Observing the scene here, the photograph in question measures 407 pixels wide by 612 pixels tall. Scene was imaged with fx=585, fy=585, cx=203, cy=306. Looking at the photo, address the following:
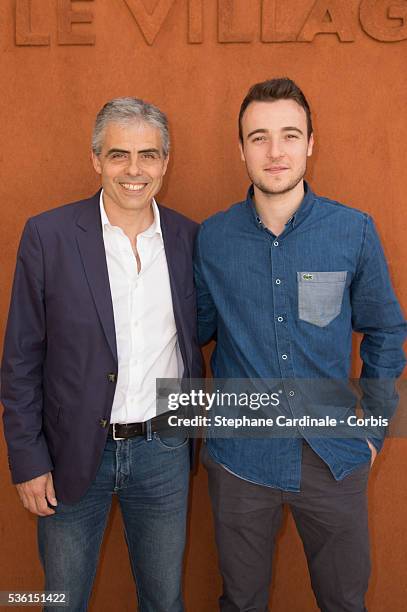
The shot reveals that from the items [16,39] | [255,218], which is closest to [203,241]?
[255,218]

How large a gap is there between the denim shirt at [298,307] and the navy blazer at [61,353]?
447 millimetres

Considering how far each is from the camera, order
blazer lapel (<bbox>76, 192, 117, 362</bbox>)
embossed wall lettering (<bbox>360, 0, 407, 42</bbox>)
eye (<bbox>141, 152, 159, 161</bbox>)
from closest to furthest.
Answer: blazer lapel (<bbox>76, 192, 117, 362</bbox>) → eye (<bbox>141, 152, 159, 161</bbox>) → embossed wall lettering (<bbox>360, 0, 407, 42</bbox>)

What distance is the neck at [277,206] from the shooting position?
2.07m

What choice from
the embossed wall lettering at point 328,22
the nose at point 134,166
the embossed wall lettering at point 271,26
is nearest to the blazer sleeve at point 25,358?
the nose at point 134,166

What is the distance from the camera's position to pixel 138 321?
2.02m

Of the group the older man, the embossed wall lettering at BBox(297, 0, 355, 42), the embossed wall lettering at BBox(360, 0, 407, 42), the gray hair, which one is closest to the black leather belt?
the older man

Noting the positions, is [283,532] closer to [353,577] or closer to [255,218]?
[353,577]

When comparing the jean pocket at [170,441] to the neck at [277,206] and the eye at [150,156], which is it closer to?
the neck at [277,206]

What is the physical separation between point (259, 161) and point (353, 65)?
82 cm

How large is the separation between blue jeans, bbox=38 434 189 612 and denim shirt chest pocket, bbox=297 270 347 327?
0.68 m

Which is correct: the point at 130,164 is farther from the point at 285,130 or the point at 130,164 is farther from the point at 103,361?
the point at 103,361

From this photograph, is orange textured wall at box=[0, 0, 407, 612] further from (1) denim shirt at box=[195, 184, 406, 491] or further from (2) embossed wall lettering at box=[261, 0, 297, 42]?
(1) denim shirt at box=[195, 184, 406, 491]

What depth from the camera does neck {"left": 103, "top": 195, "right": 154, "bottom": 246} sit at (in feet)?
6.84

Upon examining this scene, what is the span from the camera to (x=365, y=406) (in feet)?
7.28
